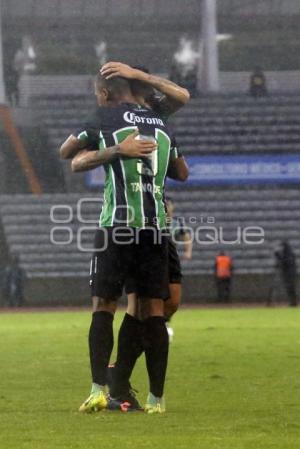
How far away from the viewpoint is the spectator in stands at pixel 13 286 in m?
31.3

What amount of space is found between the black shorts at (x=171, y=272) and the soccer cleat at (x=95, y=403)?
0.60m

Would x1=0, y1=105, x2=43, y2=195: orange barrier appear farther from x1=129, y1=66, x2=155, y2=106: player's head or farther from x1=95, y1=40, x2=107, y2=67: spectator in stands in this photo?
x1=129, y1=66, x2=155, y2=106: player's head

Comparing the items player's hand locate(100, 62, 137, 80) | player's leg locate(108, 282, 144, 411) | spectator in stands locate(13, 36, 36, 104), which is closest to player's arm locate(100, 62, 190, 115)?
player's hand locate(100, 62, 137, 80)

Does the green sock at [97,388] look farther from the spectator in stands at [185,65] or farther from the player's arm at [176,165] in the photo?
the spectator in stands at [185,65]

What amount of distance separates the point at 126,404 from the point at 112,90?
5.37 feet

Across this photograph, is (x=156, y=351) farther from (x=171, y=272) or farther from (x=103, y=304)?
(x=171, y=272)

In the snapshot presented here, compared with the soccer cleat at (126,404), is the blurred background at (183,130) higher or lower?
higher

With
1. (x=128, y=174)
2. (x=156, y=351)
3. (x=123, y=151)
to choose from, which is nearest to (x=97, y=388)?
(x=156, y=351)

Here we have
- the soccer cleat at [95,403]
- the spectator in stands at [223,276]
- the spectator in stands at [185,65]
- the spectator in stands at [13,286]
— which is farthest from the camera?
the spectator in stands at [185,65]

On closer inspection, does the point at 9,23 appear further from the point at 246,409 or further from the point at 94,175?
the point at 246,409

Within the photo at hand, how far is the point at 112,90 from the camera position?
7.11 metres

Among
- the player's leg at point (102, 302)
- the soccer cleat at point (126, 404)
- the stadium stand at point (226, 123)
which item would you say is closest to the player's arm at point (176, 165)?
the player's leg at point (102, 302)

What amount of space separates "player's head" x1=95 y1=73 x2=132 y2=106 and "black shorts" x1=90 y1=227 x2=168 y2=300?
68cm

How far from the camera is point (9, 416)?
679 centimetres
